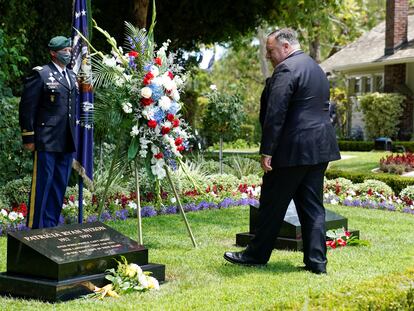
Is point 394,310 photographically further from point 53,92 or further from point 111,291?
point 53,92

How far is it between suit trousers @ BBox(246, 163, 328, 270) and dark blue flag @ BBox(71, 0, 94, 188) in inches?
91.2

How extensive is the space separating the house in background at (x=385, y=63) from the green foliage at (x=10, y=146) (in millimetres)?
19899

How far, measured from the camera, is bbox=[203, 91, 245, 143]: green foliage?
14031 mm

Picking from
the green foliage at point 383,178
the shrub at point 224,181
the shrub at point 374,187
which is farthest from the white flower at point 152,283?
the green foliage at point 383,178

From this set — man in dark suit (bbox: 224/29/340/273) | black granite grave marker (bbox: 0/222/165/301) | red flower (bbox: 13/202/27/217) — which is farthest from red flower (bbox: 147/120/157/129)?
red flower (bbox: 13/202/27/217)

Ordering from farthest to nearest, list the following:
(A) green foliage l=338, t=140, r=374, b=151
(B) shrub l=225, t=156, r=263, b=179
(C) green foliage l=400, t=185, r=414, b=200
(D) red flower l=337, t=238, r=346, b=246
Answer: (A) green foliage l=338, t=140, r=374, b=151 → (B) shrub l=225, t=156, r=263, b=179 → (C) green foliage l=400, t=185, r=414, b=200 → (D) red flower l=337, t=238, r=346, b=246

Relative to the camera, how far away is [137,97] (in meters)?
7.20

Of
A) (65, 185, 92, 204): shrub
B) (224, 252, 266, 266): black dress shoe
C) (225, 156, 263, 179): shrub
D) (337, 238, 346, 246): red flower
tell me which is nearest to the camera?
(224, 252, 266, 266): black dress shoe

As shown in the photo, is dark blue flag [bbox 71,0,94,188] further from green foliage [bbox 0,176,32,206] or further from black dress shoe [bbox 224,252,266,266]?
green foliage [bbox 0,176,32,206]

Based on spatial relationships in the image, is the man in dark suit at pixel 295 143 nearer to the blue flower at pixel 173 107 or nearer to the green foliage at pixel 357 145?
the blue flower at pixel 173 107

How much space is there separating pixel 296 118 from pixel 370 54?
2645 cm

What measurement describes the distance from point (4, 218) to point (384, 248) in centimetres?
450

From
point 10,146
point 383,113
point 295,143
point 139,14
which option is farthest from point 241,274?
point 383,113

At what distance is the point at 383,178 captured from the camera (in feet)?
44.3
